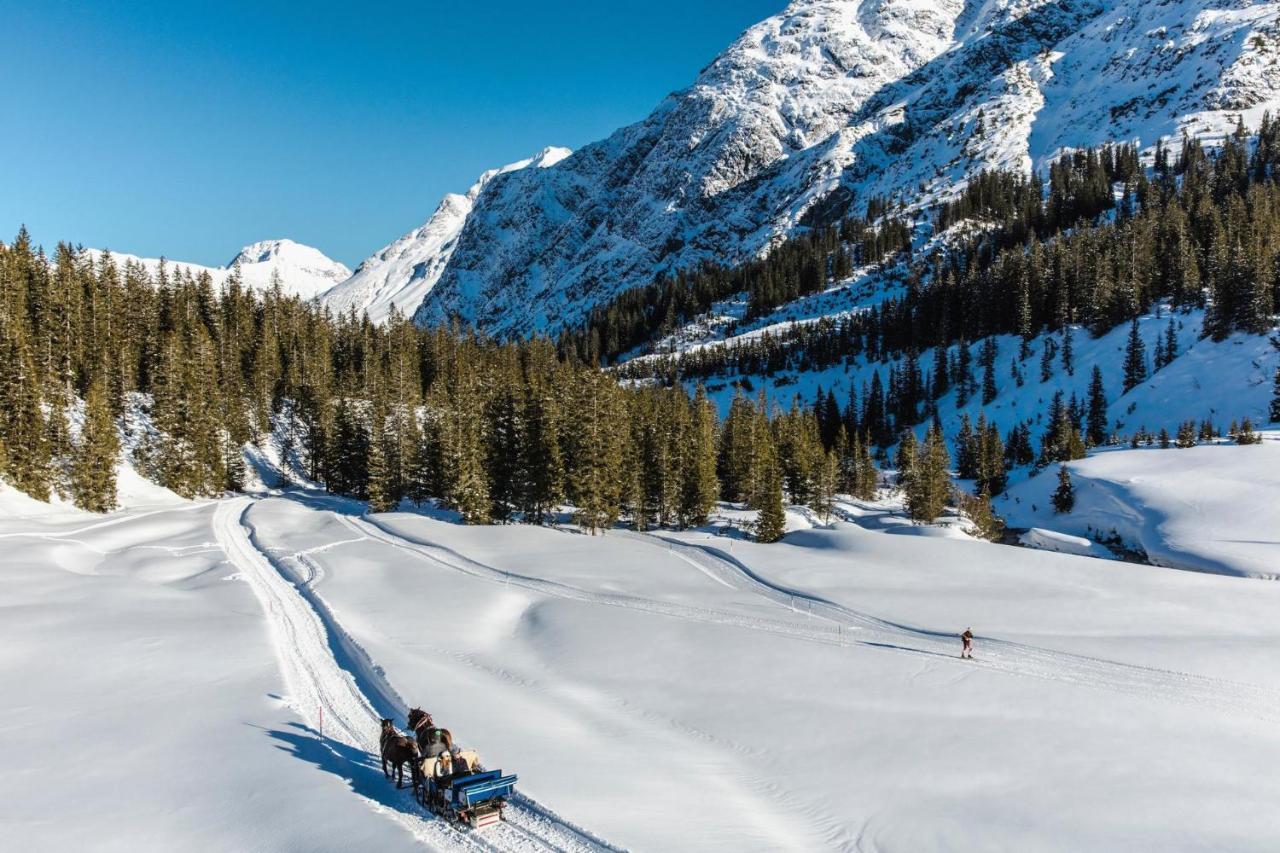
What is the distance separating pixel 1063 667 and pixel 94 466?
6709cm

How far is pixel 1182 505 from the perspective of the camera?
62031 mm

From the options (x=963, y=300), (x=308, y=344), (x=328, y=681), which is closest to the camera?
(x=328, y=681)

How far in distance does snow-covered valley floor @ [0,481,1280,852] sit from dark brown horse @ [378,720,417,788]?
15.0 inches

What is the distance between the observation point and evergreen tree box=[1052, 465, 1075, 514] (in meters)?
73.8

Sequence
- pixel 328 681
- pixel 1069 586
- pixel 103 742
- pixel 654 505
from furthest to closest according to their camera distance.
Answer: pixel 654 505
pixel 1069 586
pixel 328 681
pixel 103 742

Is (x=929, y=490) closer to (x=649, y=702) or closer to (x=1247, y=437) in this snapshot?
(x=1247, y=437)

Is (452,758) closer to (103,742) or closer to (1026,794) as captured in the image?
(103,742)

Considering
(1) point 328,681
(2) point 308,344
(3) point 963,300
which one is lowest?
(1) point 328,681

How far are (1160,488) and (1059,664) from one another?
54.6m

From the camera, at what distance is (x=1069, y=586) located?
3503cm

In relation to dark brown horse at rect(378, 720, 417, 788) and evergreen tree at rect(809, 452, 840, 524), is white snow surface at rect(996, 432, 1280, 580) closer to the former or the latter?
evergreen tree at rect(809, 452, 840, 524)

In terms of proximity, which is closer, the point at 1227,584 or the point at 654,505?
the point at 1227,584

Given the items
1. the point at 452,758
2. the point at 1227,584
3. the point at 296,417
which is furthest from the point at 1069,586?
the point at 296,417

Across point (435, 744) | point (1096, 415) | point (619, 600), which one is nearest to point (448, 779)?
point (435, 744)
